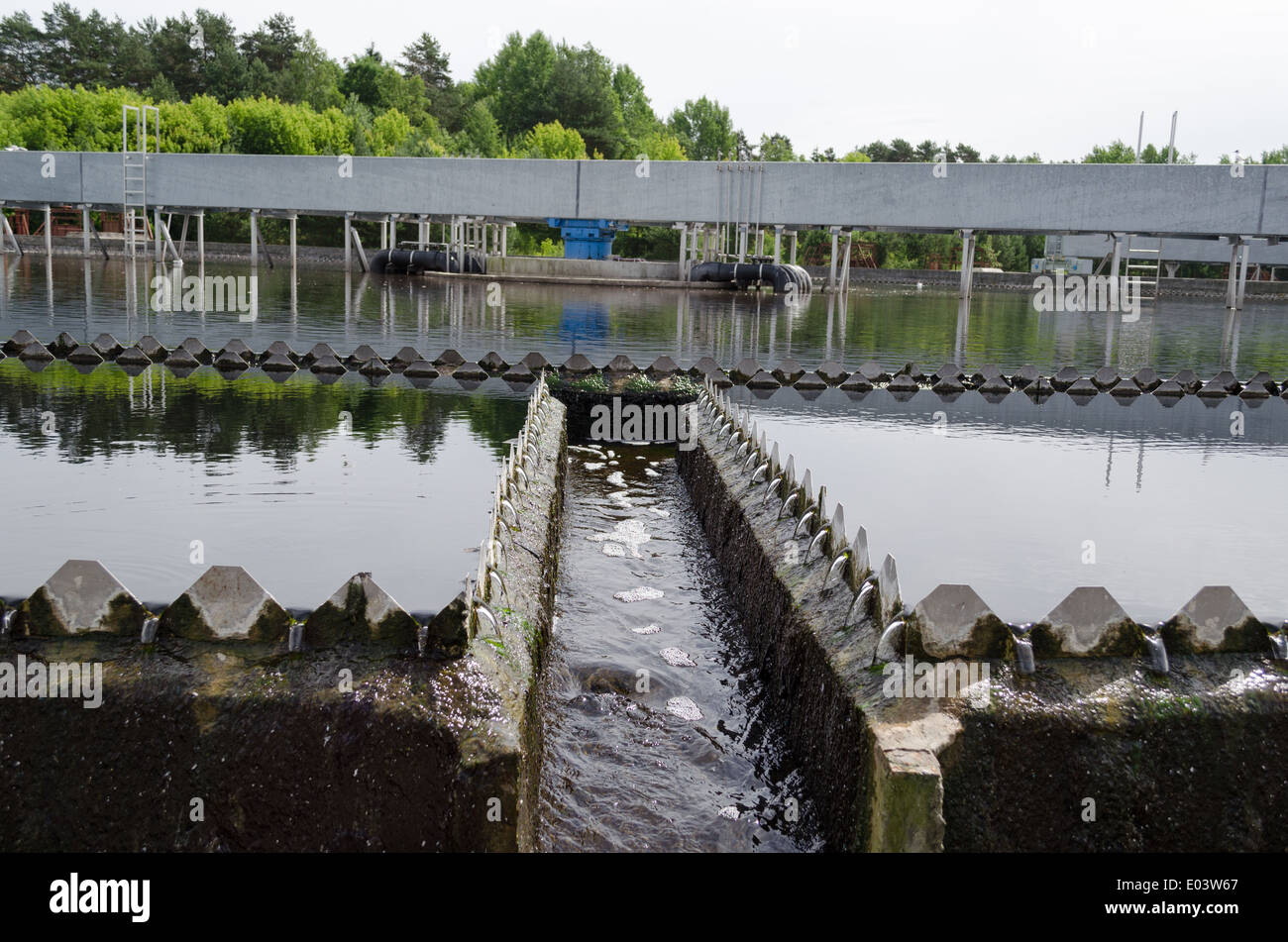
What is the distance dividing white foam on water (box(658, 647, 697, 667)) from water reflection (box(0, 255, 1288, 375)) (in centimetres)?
1162

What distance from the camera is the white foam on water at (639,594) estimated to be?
8.39 meters

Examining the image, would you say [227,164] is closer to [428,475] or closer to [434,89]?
[428,475]

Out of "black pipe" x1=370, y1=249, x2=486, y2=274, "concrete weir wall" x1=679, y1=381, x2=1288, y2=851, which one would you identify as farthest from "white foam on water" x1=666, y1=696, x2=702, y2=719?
"black pipe" x1=370, y1=249, x2=486, y2=274

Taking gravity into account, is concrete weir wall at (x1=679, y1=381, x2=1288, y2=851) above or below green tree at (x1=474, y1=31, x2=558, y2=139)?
below

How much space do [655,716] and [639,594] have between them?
2028 millimetres

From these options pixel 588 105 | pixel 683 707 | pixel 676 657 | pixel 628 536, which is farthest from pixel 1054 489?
pixel 588 105

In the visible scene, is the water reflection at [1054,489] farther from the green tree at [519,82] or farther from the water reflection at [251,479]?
the green tree at [519,82]

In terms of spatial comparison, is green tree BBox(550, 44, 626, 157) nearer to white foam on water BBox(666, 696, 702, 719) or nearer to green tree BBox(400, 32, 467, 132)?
green tree BBox(400, 32, 467, 132)

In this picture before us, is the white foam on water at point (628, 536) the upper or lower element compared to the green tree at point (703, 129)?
lower

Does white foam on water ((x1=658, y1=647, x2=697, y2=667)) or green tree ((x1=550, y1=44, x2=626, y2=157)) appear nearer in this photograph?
white foam on water ((x1=658, y1=647, x2=697, y2=667))

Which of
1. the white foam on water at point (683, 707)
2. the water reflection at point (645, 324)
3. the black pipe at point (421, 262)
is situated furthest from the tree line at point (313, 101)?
the white foam on water at point (683, 707)

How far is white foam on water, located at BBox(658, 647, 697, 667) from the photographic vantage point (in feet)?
23.8

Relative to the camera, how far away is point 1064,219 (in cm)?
3800

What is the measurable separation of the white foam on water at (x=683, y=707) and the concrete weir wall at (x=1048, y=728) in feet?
3.03
